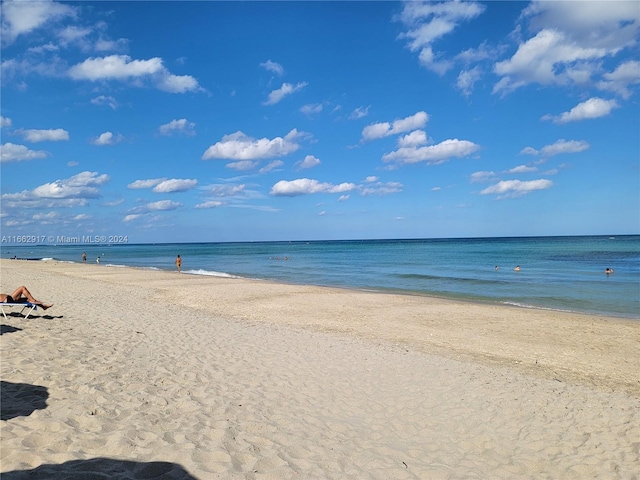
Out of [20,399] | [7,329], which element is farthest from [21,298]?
[20,399]

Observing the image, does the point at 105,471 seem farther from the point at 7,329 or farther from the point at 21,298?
the point at 21,298

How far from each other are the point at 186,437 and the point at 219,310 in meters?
11.0

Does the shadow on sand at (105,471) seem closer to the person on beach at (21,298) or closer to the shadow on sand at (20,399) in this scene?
the shadow on sand at (20,399)

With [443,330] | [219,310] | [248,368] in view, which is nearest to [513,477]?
[248,368]

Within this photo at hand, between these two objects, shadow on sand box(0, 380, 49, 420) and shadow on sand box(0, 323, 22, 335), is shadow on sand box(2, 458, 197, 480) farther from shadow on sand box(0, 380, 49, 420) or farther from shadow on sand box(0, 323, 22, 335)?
shadow on sand box(0, 323, 22, 335)

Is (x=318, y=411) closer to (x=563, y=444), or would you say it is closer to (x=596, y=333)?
(x=563, y=444)

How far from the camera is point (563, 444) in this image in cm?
530

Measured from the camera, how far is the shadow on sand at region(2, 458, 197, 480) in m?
3.40

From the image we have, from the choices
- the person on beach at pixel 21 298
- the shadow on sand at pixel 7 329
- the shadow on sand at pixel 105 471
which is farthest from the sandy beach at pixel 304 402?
the person on beach at pixel 21 298

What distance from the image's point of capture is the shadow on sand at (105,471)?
11.1 feet

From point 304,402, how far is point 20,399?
3644 millimetres

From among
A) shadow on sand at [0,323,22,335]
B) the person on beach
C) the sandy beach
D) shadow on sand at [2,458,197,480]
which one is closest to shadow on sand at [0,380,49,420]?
the sandy beach

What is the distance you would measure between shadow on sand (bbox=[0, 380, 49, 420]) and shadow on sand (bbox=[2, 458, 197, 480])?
4.05 feet

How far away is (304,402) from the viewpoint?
20.2 ft
